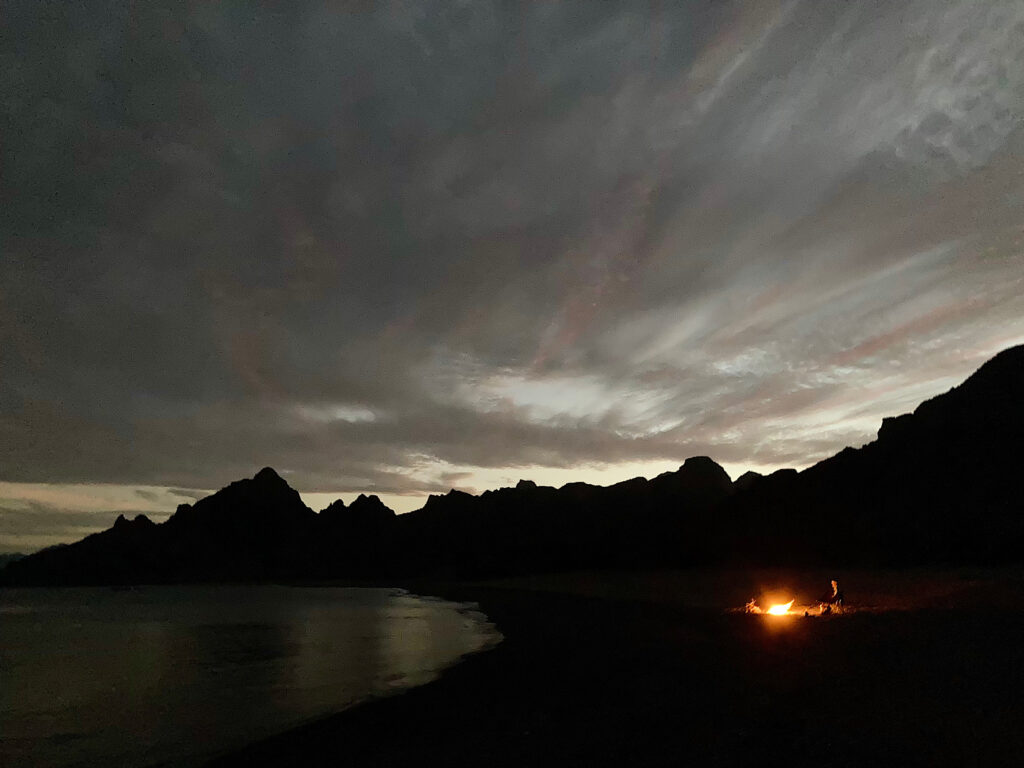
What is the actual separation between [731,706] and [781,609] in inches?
972

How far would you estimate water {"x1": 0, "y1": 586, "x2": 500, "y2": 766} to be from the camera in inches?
720

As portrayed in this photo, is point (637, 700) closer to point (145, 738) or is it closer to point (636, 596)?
point (145, 738)

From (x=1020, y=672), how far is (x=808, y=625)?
14209 millimetres

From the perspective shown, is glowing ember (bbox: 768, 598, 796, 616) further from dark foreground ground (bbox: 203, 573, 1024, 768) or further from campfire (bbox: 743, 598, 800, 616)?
dark foreground ground (bbox: 203, 573, 1024, 768)

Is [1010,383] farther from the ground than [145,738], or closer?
farther from the ground

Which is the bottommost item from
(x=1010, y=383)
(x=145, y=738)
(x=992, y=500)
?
(x=145, y=738)

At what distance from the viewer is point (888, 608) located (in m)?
32.2

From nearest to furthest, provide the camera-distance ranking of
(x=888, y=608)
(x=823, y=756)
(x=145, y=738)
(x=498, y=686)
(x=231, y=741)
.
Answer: (x=823, y=756) → (x=231, y=741) → (x=145, y=738) → (x=498, y=686) → (x=888, y=608)

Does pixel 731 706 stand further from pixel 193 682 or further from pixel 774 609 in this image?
pixel 774 609

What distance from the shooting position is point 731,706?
50.8 ft

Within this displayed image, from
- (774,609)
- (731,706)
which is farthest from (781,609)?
(731,706)

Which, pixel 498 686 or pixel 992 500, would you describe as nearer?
pixel 498 686

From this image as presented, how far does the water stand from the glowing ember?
17140 mm

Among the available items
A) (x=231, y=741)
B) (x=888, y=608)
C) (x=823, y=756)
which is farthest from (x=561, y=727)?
(x=888, y=608)
